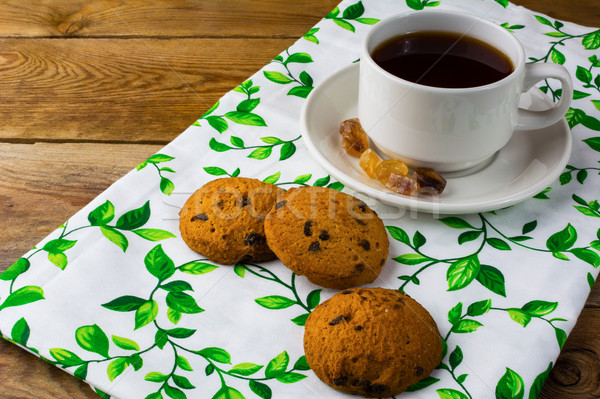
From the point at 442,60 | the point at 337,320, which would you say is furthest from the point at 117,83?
the point at 337,320

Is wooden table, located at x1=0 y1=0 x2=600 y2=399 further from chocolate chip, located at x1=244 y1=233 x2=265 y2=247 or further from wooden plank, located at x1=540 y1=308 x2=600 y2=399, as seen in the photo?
chocolate chip, located at x1=244 y1=233 x2=265 y2=247

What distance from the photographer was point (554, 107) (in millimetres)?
940

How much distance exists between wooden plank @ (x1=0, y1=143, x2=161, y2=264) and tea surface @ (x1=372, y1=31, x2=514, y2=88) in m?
0.46

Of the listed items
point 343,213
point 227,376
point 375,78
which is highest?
point 375,78

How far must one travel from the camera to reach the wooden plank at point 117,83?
115cm

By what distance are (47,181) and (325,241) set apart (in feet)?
1.74

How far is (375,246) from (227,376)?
0.25 meters

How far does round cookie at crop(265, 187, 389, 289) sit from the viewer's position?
763mm

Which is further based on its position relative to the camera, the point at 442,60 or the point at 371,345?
the point at 442,60

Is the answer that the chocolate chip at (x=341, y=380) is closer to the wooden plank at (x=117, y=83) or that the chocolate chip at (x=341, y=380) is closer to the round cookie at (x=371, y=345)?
the round cookie at (x=371, y=345)

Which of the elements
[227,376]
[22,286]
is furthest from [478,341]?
[22,286]

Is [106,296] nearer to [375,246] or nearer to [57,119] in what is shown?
[375,246]

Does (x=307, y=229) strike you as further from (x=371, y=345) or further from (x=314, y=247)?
(x=371, y=345)

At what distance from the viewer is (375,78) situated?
880 mm
